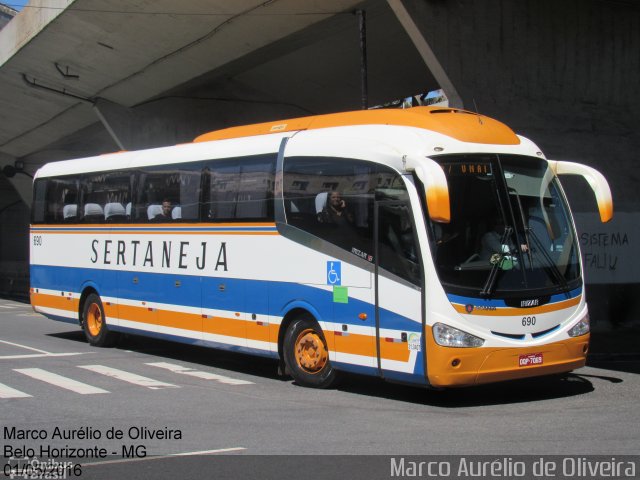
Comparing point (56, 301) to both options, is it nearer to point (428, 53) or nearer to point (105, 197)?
point (105, 197)

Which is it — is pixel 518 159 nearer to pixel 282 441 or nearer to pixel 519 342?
pixel 519 342

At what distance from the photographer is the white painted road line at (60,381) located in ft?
37.7

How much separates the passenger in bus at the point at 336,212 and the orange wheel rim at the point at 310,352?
4.96 feet

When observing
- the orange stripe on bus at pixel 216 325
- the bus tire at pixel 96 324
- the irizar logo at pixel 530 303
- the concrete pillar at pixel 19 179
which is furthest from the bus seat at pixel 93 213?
the concrete pillar at pixel 19 179

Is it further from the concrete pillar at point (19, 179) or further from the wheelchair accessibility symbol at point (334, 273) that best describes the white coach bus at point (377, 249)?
the concrete pillar at point (19, 179)

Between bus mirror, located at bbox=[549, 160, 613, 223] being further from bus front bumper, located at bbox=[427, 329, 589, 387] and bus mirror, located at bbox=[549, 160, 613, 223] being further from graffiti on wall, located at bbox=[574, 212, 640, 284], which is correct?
graffiti on wall, located at bbox=[574, 212, 640, 284]

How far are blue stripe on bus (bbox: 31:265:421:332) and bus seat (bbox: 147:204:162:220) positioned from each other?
3.22ft

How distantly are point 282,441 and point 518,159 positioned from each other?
4.64 m

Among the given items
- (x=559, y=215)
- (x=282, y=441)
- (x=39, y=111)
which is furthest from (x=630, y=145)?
(x=39, y=111)

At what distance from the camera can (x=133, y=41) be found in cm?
2433

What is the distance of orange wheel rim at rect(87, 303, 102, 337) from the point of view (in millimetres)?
16750

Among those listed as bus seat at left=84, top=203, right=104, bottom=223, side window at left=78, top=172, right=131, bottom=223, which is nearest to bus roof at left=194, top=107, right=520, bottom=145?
side window at left=78, top=172, right=131, bottom=223

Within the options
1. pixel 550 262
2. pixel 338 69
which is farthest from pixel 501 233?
pixel 338 69

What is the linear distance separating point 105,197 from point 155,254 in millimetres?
2194
